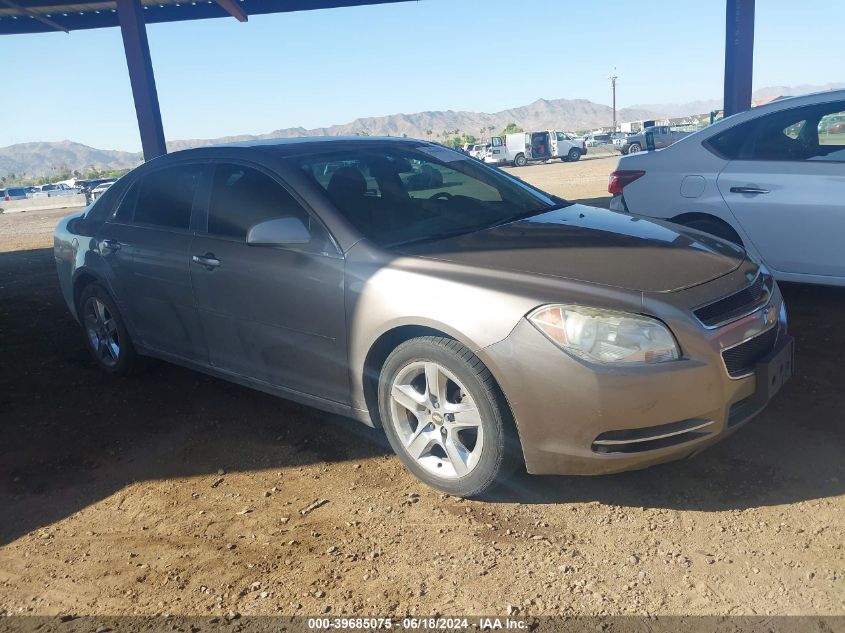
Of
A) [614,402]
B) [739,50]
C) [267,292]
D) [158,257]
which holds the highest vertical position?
[739,50]

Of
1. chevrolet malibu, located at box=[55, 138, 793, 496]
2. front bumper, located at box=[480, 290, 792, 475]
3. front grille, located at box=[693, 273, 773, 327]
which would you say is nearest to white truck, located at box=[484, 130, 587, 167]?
chevrolet malibu, located at box=[55, 138, 793, 496]

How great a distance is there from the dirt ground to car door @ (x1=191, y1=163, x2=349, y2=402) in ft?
1.54

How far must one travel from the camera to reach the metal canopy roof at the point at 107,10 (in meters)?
16.6

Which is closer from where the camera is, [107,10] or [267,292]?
[267,292]

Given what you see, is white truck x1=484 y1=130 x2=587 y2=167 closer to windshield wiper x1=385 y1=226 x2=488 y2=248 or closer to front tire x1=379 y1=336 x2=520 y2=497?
windshield wiper x1=385 y1=226 x2=488 y2=248

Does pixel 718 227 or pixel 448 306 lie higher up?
pixel 448 306

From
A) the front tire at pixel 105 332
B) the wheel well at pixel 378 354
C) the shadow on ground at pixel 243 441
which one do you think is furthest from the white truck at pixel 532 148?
the wheel well at pixel 378 354

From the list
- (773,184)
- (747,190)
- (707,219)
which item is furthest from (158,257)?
(773,184)

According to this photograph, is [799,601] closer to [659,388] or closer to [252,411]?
[659,388]

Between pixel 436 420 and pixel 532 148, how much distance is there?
45112 mm

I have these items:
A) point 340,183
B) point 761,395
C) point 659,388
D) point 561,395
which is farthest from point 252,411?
point 761,395

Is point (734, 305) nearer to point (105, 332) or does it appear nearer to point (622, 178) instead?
point (622, 178)

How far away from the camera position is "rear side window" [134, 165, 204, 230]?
4.16 m

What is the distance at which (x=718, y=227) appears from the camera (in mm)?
5254
